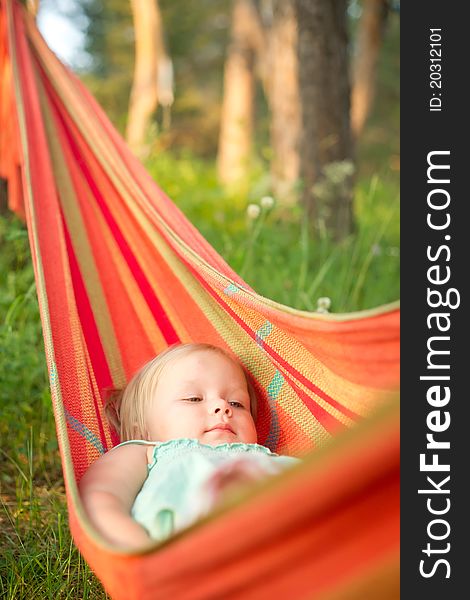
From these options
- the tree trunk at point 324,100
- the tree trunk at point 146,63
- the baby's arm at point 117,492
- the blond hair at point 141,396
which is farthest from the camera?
the tree trunk at point 146,63

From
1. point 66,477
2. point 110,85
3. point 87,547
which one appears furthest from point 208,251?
point 110,85

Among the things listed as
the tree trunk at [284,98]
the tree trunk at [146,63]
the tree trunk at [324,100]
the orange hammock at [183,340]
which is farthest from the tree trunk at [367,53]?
the orange hammock at [183,340]

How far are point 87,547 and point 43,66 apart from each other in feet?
5.93

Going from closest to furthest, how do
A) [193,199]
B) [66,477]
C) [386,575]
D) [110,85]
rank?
1. [386,575]
2. [66,477]
3. [193,199]
4. [110,85]

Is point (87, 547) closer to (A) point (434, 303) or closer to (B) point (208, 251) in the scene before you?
(A) point (434, 303)

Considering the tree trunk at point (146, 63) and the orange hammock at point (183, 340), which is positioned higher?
the tree trunk at point (146, 63)

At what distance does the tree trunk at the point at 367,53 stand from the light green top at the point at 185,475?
746 centimetres

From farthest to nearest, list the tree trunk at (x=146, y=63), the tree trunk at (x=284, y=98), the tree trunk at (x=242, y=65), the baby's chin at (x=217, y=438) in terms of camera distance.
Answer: the tree trunk at (x=242, y=65), the tree trunk at (x=146, y=63), the tree trunk at (x=284, y=98), the baby's chin at (x=217, y=438)

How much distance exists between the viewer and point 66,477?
1381 mm

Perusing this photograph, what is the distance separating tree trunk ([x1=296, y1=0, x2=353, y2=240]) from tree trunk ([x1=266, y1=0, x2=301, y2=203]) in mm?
306

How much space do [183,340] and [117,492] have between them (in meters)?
0.54

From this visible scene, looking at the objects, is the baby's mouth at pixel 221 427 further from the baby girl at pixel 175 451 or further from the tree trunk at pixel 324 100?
the tree trunk at pixel 324 100

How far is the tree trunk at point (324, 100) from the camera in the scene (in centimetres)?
439

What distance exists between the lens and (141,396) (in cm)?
183
